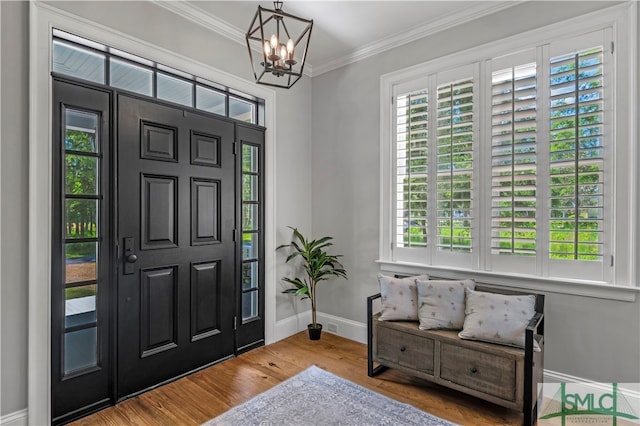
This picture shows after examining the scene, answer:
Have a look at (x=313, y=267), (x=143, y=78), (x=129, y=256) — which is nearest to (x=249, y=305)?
(x=313, y=267)

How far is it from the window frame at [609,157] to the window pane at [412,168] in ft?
0.79

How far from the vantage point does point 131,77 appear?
99.2 inches

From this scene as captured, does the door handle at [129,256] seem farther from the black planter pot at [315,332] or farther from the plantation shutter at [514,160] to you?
the plantation shutter at [514,160]

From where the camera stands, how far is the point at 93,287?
90.4 inches

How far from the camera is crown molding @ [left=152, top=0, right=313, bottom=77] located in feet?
8.68

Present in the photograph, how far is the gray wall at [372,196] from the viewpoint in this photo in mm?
2283

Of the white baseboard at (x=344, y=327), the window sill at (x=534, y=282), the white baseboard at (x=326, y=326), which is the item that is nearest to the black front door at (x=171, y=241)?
the white baseboard at (x=326, y=326)

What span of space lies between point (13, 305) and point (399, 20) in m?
3.52

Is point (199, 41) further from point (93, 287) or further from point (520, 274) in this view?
point (520, 274)

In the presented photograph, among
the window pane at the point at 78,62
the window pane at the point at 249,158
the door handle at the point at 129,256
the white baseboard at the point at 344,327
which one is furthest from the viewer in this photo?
the white baseboard at the point at 344,327

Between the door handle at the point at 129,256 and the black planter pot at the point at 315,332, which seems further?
the black planter pot at the point at 315,332

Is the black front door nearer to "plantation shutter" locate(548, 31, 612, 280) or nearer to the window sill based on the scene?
the window sill

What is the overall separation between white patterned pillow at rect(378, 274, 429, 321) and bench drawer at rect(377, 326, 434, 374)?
123mm

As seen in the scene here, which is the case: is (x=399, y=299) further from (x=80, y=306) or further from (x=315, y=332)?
(x=80, y=306)
